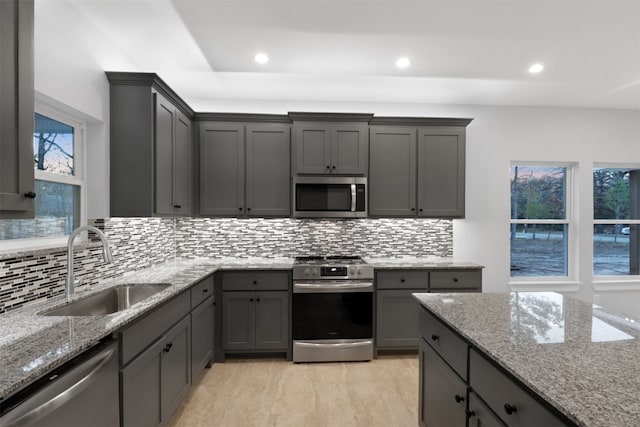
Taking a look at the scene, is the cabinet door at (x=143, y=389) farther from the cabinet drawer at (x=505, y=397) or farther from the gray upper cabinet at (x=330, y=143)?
the gray upper cabinet at (x=330, y=143)

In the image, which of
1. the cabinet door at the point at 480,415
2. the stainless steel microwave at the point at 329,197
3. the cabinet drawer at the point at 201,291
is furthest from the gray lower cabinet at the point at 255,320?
the cabinet door at the point at 480,415

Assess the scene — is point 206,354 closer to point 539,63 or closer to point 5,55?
point 5,55

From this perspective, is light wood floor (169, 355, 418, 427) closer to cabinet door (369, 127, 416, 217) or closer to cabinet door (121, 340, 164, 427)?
cabinet door (121, 340, 164, 427)

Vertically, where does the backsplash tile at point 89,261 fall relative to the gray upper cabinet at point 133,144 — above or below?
below

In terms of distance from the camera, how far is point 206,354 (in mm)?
2842

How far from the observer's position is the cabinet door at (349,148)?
3445mm

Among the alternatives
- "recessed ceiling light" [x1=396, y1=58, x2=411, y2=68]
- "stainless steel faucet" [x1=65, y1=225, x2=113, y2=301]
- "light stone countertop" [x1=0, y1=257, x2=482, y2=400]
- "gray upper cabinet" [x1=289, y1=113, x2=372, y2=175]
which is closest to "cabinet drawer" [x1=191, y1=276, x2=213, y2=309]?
"light stone countertop" [x1=0, y1=257, x2=482, y2=400]

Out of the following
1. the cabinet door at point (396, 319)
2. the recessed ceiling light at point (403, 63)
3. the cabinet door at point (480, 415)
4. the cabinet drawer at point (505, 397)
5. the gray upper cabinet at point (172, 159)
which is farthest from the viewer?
the cabinet door at point (396, 319)

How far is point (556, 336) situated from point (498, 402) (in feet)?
1.29

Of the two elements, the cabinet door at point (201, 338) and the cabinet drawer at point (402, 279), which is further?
the cabinet drawer at point (402, 279)

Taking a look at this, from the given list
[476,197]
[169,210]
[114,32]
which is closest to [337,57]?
[114,32]

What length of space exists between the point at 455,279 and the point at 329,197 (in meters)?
1.55

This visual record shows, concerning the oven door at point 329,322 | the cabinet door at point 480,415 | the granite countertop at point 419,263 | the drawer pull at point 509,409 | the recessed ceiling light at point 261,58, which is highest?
the recessed ceiling light at point 261,58

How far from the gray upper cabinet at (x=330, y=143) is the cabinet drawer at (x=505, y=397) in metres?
2.40
